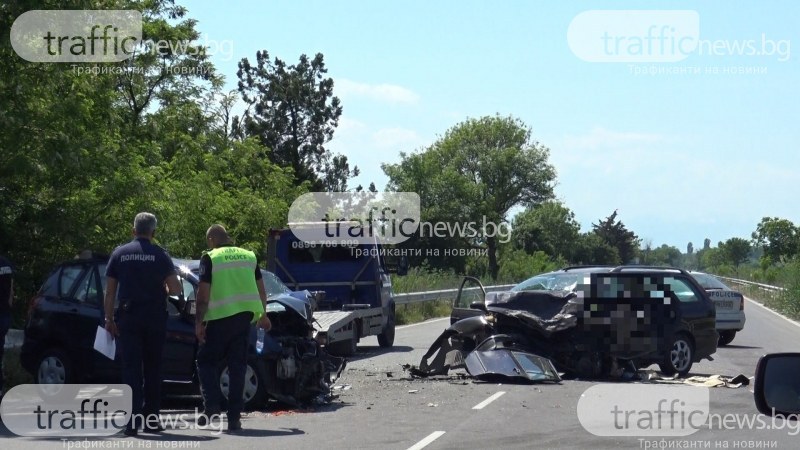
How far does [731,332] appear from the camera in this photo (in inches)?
918

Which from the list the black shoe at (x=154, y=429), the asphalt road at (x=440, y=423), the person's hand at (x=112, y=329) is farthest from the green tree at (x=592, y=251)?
the person's hand at (x=112, y=329)

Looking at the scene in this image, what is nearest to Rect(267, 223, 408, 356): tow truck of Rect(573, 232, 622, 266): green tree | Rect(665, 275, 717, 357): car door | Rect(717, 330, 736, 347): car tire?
Rect(665, 275, 717, 357): car door

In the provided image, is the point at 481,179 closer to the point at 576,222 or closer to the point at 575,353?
the point at 576,222

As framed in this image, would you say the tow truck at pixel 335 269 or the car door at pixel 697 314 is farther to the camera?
the tow truck at pixel 335 269

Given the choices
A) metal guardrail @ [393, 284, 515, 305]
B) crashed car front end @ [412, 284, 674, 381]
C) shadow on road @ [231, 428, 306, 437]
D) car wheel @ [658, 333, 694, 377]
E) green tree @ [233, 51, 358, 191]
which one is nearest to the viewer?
shadow on road @ [231, 428, 306, 437]

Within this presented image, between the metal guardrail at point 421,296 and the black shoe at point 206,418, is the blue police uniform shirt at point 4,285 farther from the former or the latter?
the metal guardrail at point 421,296

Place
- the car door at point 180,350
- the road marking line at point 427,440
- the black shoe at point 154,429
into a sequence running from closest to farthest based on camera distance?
1. the road marking line at point 427,440
2. the black shoe at point 154,429
3. the car door at point 180,350

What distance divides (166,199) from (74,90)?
4.58 meters

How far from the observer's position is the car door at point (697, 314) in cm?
1630

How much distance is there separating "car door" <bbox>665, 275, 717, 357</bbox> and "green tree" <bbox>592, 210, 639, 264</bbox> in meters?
108

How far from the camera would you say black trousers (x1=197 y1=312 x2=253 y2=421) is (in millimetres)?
10461

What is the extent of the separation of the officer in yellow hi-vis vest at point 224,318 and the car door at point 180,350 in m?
1.51

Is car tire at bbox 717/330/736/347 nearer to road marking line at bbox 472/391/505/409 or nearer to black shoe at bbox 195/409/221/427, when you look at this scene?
road marking line at bbox 472/391/505/409
